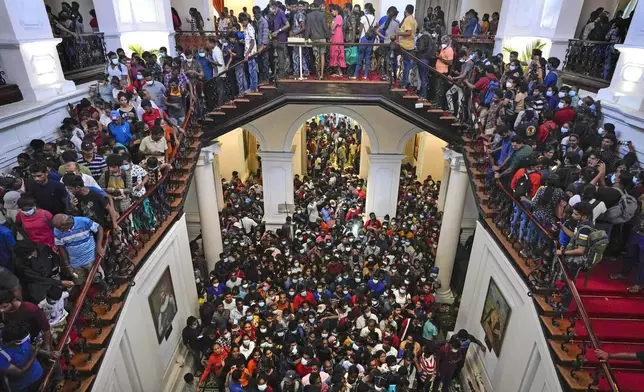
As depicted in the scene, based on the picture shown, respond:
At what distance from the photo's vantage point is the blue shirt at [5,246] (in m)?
4.16

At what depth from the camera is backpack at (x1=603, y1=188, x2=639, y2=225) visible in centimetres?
506

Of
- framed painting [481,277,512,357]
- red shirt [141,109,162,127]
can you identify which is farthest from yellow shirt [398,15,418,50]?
red shirt [141,109,162,127]

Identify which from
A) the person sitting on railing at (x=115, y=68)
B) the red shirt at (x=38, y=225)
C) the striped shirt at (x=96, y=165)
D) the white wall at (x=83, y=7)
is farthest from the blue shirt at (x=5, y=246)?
the white wall at (x=83, y=7)

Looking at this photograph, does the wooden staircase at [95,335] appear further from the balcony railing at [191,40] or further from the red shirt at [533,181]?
the balcony railing at [191,40]

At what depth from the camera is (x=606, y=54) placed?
7996 mm

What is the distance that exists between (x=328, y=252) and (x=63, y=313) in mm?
6180

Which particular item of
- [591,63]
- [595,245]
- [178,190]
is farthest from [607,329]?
[178,190]

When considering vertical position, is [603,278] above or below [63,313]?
below

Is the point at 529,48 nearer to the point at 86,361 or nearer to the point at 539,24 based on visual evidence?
the point at 539,24

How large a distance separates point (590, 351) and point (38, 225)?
6377mm

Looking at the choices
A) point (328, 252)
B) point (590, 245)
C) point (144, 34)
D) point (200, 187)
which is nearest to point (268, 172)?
point (200, 187)

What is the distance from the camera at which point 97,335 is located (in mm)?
4621

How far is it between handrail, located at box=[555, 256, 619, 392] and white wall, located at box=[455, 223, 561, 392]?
2.48 ft

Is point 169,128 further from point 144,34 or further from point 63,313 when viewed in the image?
point 144,34
